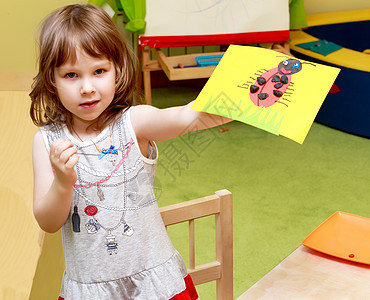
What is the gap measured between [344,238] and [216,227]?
265mm

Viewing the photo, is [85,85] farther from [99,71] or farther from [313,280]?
[313,280]

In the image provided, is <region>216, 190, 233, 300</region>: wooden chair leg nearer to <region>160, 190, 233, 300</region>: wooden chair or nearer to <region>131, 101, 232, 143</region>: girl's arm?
<region>160, 190, 233, 300</region>: wooden chair

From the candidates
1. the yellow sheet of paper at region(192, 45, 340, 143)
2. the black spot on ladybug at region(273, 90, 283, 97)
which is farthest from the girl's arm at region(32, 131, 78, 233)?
the black spot on ladybug at region(273, 90, 283, 97)

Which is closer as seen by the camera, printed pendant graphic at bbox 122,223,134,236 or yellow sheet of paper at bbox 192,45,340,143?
yellow sheet of paper at bbox 192,45,340,143

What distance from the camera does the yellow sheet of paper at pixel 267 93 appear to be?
0.78m

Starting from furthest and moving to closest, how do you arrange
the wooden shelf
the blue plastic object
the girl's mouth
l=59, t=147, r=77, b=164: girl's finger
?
the blue plastic object
the wooden shelf
the girl's mouth
l=59, t=147, r=77, b=164: girl's finger

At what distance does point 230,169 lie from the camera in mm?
2832

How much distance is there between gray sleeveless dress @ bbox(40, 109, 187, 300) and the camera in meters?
0.91

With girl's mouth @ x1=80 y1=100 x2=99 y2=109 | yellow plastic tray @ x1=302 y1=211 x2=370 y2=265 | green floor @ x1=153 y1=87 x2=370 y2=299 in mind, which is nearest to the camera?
girl's mouth @ x1=80 y1=100 x2=99 y2=109

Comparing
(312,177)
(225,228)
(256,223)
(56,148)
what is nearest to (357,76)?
(312,177)

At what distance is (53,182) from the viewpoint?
2.67 ft

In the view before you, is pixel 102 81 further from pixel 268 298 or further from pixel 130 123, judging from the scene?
pixel 268 298

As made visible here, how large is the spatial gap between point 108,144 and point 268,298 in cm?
38

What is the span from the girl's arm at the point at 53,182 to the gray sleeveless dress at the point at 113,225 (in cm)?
3
